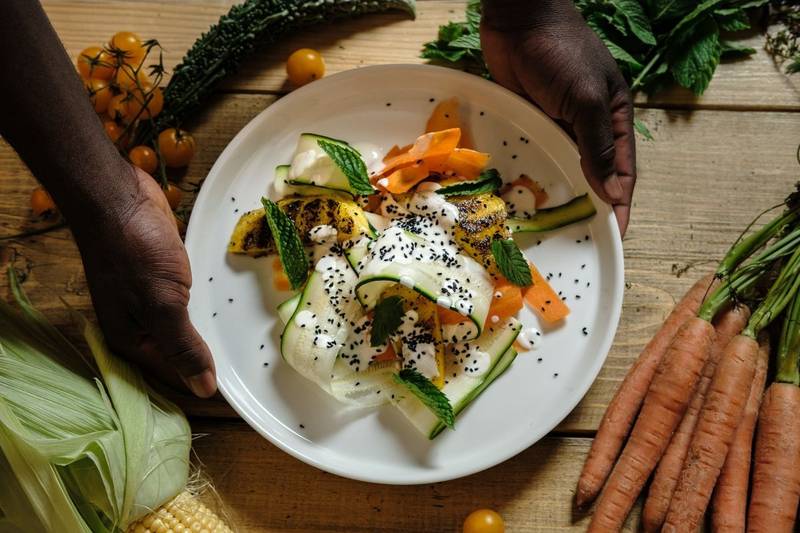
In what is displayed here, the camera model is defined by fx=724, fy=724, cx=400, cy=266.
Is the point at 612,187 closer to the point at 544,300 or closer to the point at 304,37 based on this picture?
the point at 544,300

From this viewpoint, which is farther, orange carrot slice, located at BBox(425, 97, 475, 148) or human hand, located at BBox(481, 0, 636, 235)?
orange carrot slice, located at BBox(425, 97, 475, 148)

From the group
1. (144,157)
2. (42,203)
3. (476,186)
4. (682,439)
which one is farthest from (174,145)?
(682,439)

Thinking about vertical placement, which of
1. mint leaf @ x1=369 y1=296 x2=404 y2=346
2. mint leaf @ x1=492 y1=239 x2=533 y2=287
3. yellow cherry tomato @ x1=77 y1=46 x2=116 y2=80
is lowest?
mint leaf @ x1=369 y1=296 x2=404 y2=346

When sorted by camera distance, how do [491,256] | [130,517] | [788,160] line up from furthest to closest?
[788,160] < [491,256] < [130,517]

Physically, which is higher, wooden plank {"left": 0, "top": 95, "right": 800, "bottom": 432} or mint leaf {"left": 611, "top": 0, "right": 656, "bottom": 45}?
mint leaf {"left": 611, "top": 0, "right": 656, "bottom": 45}

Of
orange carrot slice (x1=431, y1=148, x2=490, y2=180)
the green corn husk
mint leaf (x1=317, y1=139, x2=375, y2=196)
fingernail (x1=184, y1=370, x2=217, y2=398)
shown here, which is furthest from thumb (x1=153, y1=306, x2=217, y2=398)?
orange carrot slice (x1=431, y1=148, x2=490, y2=180)

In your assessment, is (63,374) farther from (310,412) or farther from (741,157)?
(741,157)

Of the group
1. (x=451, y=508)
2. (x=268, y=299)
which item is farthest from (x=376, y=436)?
(x=268, y=299)

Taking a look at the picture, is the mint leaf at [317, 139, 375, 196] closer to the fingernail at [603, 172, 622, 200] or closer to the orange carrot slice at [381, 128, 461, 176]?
the orange carrot slice at [381, 128, 461, 176]
